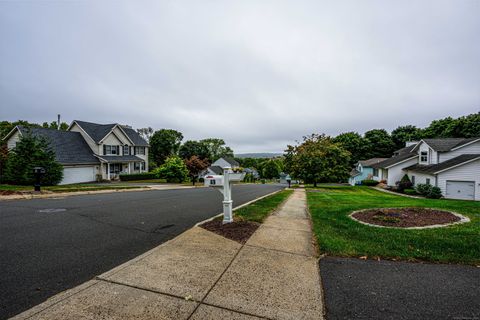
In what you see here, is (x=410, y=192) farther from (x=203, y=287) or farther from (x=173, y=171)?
(x=203, y=287)

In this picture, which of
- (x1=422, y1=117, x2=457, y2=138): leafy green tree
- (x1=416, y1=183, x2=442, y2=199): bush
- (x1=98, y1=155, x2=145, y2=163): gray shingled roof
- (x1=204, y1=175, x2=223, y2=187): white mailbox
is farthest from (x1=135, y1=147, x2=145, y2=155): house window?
(x1=422, y1=117, x2=457, y2=138): leafy green tree

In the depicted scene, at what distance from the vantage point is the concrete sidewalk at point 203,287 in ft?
8.39

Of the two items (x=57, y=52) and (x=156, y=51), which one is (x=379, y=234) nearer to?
(x=156, y=51)

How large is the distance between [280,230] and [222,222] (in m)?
1.72

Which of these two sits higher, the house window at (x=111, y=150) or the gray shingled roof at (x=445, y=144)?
the gray shingled roof at (x=445, y=144)

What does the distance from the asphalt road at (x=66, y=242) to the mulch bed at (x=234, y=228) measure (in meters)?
0.77

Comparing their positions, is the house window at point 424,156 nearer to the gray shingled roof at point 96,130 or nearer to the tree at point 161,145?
the gray shingled roof at point 96,130

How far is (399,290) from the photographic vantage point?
3.05 m

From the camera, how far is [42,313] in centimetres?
247

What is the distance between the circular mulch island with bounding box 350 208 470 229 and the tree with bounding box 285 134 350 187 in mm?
20405

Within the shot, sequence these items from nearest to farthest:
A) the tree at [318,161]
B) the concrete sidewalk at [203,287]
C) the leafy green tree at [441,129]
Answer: the concrete sidewalk at [203,287] < the tree at [318,161] < the leafy green tree at [441,129]

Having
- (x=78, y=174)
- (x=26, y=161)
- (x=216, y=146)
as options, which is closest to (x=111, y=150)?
(x=78, y=174)

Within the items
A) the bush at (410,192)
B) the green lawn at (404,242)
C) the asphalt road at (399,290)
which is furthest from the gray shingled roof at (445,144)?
the asphalt road at (399,290)

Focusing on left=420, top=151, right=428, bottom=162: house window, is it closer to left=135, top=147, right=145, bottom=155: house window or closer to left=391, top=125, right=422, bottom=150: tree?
left=391, top=125, right=422, bottom=150: tree
